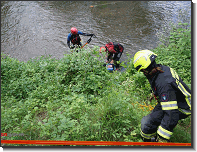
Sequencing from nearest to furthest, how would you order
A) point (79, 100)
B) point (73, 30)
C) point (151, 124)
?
point (151, 124) < point (79, 100) < point (73, 30)

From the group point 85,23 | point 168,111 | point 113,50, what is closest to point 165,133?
point 168,111

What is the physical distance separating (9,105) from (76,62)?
7.56ft

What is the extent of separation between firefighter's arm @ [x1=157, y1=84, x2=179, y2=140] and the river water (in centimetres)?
559

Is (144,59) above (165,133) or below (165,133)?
above

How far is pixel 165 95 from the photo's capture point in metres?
2.33

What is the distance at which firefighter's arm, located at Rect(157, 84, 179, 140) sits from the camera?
2.29 meters

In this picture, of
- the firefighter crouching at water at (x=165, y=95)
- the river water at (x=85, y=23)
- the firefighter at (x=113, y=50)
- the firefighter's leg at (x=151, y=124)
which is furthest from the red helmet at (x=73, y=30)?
the firefighter's leg at (x=151, y=124)

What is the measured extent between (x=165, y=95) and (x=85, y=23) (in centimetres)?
943

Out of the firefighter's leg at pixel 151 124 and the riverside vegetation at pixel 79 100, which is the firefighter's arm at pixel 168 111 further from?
the riverside vegetation at pixel 79 100

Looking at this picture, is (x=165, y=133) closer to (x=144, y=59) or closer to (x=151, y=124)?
(x=151, y=124)

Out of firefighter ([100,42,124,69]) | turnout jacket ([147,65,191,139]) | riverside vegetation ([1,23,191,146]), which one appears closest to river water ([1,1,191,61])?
firefighter ([100,42,124,69])

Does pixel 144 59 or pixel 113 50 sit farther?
pixel 113 50

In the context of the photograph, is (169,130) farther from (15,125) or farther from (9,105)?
(9,105)

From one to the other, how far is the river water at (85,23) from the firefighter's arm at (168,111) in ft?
18.3
